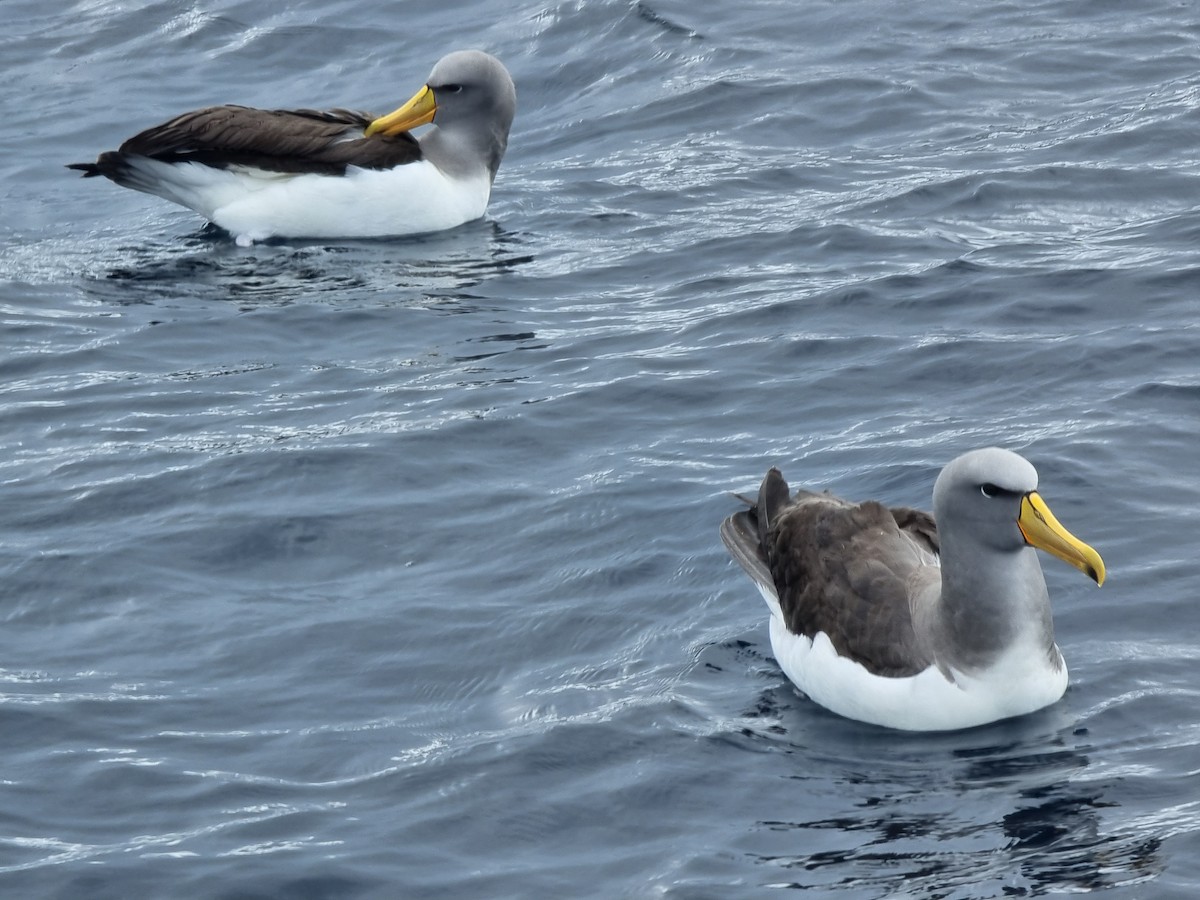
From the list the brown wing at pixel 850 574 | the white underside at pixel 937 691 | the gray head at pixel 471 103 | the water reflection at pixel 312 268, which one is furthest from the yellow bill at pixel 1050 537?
the gray head at pixel 471 103

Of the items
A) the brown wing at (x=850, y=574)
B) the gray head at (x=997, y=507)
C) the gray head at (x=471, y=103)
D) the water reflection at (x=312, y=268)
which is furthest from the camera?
the gray head at (x=471, y=103)

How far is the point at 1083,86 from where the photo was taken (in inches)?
649

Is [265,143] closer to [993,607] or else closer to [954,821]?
[993,607]

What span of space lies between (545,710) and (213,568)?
2.18 m

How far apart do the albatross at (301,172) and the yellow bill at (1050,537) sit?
7788 millimetres

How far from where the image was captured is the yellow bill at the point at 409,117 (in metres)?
14.8

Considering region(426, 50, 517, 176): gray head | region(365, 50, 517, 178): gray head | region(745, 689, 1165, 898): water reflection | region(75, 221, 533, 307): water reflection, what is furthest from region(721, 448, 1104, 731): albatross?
region(426, 50, 517, 176): gray head

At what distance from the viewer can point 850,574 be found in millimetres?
8281

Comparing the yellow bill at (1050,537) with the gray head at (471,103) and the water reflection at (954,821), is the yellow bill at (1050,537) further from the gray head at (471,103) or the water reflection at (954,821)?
the gray head at (471,103)

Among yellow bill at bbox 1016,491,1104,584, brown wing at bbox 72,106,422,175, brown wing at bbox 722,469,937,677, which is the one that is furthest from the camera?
brown wing at bbox 72,106,422,175

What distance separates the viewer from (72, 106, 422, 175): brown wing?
14.5 m

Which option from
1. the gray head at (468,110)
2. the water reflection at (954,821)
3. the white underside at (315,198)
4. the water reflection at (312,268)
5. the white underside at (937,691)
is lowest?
the water reflection at (954,821)

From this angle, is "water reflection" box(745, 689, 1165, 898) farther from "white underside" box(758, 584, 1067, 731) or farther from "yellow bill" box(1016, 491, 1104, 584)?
"yellow bill" box(1016, 491, 1104, 584)

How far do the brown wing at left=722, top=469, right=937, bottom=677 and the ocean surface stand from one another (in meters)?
0.34
